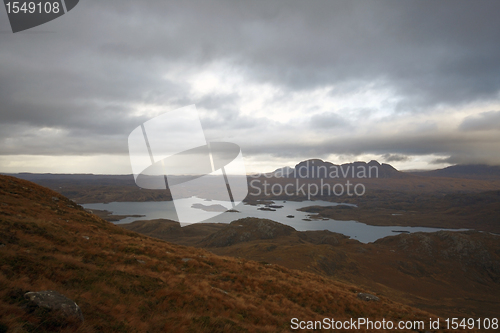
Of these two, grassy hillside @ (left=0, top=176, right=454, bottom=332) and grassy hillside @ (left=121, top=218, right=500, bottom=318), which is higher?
grassy hillside @ (left=0, top=176, right=454, bottom=332)

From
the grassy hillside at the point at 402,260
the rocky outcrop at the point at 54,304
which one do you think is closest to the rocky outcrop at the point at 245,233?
the grassy hillside at the point at 402,260

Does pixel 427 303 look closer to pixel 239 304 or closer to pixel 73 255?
pixel 239 304

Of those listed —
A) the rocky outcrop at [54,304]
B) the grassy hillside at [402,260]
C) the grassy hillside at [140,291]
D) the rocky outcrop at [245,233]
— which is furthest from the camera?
the rocky outcrop at [245,233]

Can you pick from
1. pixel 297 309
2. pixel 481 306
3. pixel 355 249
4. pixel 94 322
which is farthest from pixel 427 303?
pixel 94 322

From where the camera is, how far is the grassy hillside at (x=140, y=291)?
652cm

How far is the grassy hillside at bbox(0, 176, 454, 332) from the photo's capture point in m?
6.52

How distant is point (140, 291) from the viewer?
9.65m

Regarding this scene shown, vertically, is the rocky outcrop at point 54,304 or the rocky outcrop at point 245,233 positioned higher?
the rocky outcrop at point 54,304

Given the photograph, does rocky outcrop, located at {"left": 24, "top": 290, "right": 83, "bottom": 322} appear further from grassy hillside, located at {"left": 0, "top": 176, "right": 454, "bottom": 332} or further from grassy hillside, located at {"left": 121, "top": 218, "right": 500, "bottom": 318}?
grassy hillside, located at {"left": 121, "top": 218, "right": 500, "bottom": 318}

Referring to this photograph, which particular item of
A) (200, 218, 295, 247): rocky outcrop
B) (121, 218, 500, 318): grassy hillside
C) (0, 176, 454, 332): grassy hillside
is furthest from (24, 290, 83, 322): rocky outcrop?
(200, 218, 295, 247): rocky outcrop

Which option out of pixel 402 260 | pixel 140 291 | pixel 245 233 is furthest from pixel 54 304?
pixel 402 260

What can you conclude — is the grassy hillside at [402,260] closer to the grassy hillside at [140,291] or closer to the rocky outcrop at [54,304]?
the grassy hillside at [140,291]

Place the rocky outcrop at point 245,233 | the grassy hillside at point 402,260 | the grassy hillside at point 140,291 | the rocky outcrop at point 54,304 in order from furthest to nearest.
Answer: the rocky outcrop at point 245,233 < the grassy hillside at point 402,260 < the grassy hillside at point 140,291 < the rocky outcrop at point 54,304

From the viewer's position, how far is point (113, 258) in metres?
13.0
